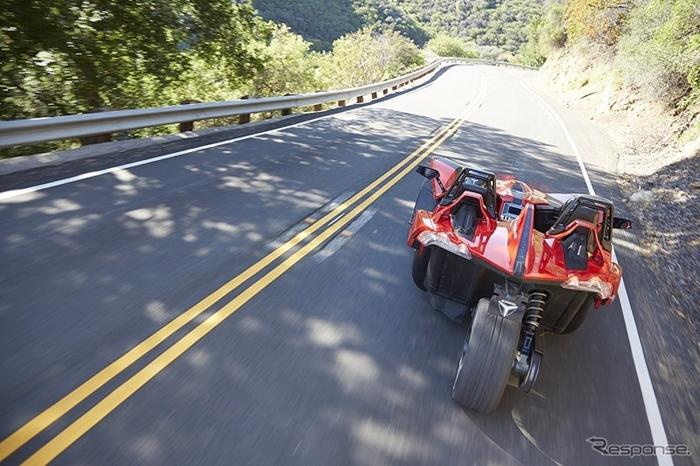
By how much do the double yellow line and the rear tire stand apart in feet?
6.80

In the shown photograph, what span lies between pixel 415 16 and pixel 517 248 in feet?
459

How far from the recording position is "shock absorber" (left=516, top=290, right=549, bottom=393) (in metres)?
3.21

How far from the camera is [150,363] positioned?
3211mm

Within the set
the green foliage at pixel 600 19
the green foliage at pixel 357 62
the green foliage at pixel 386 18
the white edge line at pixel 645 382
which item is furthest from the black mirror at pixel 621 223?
the green foliage at pixel 386 18

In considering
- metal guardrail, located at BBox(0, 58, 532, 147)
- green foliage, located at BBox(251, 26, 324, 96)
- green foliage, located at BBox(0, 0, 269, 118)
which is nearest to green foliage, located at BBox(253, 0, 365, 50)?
green foliage, located at BBox(251, 26, 324, 96)

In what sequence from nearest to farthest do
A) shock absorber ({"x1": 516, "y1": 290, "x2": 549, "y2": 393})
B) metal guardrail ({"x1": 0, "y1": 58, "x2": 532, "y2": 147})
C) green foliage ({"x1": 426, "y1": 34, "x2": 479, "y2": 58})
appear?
shock absorber ({"x1": 516, "y1": 290, "x2": 549, "y2": 393}) < metal guardrail ({"x1": 0, "y1": 58, "x2": 532, "y2": 147}) < green foliage ({"x1": 426, "y1": 34, "x2": 479, "y2": 58})

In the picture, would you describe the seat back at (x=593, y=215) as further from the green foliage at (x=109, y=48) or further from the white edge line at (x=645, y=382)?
the green foliage at (x=109, y=48)

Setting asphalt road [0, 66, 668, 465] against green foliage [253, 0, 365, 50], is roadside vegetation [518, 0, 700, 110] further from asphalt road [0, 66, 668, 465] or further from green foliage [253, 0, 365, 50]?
green foliage [253, 0, 365, 50]

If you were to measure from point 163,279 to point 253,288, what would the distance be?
33.5 inches

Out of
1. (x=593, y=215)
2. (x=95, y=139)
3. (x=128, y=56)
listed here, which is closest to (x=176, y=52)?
(x=128, y=56)

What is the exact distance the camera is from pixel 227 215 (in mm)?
5691

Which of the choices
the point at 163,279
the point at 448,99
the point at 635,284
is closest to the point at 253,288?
the point at 163,279

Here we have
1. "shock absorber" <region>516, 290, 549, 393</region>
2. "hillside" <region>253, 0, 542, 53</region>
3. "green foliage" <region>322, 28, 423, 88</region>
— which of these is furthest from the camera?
"hillside" <region>253, 0, 542, 53</region>

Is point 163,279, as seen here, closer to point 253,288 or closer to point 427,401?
point 253,288
